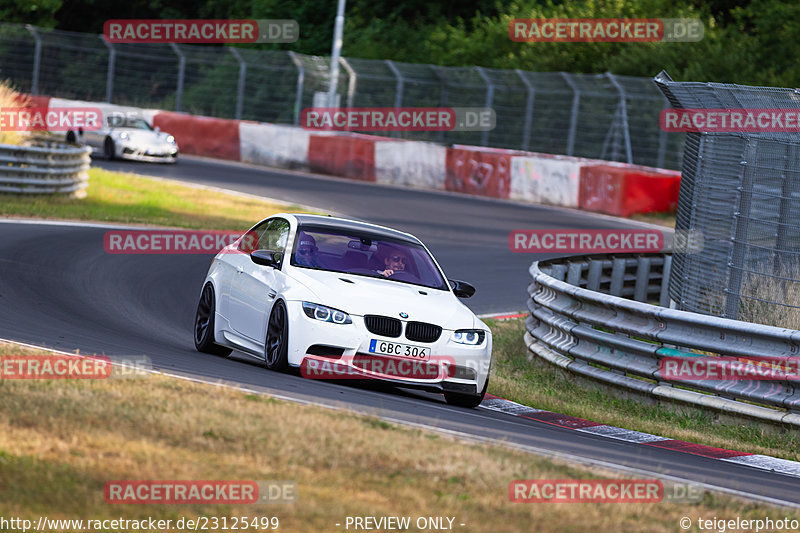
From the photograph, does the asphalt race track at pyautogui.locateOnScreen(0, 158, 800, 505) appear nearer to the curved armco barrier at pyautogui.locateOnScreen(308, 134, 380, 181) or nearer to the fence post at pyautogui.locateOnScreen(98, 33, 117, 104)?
the curved armco barrier at pyautogui.locateOnScreen(308, 134, 380, 181)

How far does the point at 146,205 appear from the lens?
2417 centimetres

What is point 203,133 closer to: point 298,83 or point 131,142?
point 298,83

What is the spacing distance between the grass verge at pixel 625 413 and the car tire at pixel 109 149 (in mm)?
22726

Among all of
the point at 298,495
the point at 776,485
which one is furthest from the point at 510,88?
the point at 298,495

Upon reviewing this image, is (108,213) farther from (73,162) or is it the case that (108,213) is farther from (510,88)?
(510,88)

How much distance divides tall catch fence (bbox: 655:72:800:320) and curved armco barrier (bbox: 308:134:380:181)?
19334mm

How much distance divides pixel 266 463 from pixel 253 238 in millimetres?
5453

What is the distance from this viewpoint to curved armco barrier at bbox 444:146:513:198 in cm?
3058

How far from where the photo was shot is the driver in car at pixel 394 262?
10539 millimetres

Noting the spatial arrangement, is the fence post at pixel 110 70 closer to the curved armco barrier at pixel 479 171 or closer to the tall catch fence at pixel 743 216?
the curved armco barrier at pixel 479 171

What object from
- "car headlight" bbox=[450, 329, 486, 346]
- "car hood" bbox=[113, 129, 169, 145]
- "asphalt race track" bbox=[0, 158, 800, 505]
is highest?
"car headlight" bbox=[450, 329, 486, 346]

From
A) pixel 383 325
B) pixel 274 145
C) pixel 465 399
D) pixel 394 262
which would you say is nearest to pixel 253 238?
pixel 394 262

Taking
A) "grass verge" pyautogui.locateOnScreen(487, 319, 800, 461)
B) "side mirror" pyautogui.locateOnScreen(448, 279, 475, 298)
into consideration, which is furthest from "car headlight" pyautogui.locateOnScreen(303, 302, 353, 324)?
"grass verge" pyautogui.locateOnScreen(487, 319, 800, 461)

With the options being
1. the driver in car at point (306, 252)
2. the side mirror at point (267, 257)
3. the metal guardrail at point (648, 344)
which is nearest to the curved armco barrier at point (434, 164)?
the metal guardrail at point (648, 344)
